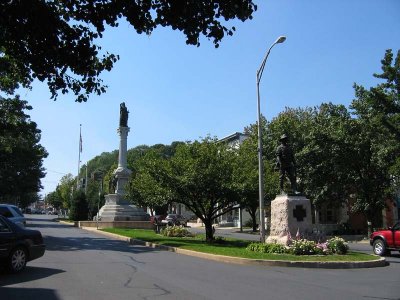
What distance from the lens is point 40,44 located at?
25.5 ft

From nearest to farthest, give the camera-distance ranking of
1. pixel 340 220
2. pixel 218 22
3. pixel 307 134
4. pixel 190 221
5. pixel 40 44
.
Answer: pixel 218 22, pixel 40 44, pixel 307 134, pixel 340 220, pixel 190 221

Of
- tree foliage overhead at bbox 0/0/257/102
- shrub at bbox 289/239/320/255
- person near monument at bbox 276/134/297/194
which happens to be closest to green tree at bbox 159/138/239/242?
person near monument at bbox 276/134/297/194

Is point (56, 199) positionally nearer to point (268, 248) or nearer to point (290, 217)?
point (290, 217)

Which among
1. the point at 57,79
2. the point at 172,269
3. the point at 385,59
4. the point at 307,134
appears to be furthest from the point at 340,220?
the point at 57,79

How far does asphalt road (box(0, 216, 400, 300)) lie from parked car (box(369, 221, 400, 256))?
13.7 ft

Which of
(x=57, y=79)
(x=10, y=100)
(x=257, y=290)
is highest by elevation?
(x=10, y=100)

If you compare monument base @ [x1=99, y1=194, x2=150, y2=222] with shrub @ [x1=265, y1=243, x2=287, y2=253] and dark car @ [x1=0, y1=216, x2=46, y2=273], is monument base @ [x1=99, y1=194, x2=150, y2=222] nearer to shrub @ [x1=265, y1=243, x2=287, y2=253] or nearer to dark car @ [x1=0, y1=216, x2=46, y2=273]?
shrub @ [x1=265, y1=243, x2=287, y2=253]

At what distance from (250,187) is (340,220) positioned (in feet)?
92.0

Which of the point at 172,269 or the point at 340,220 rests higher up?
the point at 340,220

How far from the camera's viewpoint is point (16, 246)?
1134 cm

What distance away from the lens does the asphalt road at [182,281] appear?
9.02 meters

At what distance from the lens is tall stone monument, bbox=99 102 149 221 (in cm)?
4319

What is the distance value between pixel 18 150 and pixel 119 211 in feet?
35.8

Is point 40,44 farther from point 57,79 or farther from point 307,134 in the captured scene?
point 307,134
